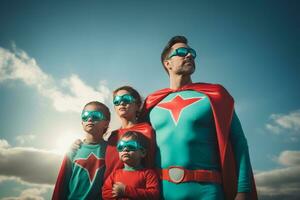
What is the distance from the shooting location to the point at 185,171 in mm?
3732

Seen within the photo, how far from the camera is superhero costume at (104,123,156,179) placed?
418 centimetres

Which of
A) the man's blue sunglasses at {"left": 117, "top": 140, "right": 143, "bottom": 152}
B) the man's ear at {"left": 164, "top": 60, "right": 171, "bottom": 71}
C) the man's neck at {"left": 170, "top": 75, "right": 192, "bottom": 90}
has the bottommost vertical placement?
the man's blue sunglasses at {"left": 117, "top": 140, "right": 143, "bottom": 152}

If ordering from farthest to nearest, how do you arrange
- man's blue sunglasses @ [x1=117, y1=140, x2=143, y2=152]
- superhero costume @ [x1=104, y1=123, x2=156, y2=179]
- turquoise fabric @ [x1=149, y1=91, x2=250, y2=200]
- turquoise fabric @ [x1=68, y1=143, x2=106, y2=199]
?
turquoise fabric @ [x1=68, y1=143, x2=106, y2=199] < superhero costume @ [x1=104, y1=123, x2=156, y2=179] < man's blue sunglasses @ [x1=117, y1=140, x2=143, y2=152] < turquoise fabric @ [x1=149, y1=91, x2=250, y2=200]

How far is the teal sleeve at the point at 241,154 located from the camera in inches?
145

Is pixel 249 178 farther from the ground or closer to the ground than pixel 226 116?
closer to the ground

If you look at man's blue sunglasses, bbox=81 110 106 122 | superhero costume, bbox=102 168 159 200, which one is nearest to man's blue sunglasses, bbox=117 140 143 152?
superhero costume, bbox=102 168 159 200

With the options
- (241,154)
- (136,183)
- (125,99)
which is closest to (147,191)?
(136,183)

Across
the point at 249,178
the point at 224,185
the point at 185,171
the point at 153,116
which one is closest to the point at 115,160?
the point at 153,116

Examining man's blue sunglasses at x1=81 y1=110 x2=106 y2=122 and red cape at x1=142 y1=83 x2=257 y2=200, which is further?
man's blue sunglasses at x1=81 y1=110 x2=106 y2=122

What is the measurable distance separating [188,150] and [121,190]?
96 cm

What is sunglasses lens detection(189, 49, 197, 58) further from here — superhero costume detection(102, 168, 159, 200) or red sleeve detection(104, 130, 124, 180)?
superhero costume detection(102, 168, 159, 200)

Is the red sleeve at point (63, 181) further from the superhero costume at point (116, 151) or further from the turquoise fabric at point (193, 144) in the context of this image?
the turquoise fabric at point (193, 144)

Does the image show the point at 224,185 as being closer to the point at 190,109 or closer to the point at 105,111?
the point at 190,109

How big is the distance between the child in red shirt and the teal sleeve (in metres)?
1.03
